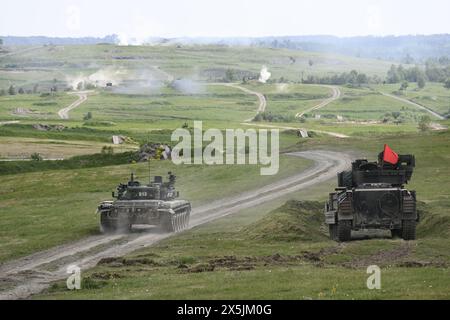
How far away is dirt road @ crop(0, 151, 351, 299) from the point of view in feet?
93.6

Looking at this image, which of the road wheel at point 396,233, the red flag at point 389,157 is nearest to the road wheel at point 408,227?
the road wheel at point 396,233

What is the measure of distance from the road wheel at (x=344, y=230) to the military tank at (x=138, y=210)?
11.1 meters

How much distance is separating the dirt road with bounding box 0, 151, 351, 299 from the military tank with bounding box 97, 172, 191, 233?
65cm

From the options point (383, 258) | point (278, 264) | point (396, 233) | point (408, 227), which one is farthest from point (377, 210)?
point (278, 264)

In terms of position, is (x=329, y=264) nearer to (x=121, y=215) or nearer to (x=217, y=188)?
(x=121, y=215)

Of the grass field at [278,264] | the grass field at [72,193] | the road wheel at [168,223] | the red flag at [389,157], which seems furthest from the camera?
the grass field at [72,193]

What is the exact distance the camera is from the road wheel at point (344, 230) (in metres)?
34.3

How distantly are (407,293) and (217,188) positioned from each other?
46415 millimetres

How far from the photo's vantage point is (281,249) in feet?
108

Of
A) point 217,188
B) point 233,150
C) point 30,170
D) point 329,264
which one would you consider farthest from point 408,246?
point 233,150

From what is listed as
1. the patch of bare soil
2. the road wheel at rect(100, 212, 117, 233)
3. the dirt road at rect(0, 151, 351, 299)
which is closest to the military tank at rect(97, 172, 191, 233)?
the road wheel at rect(100, 212, 117, 233)

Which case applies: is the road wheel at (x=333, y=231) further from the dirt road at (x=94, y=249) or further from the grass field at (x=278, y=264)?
the dirt road at (x=94, y=249)

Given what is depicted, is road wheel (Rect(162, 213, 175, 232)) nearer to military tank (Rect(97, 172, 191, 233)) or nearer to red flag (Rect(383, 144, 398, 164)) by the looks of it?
military tank (Rect(97, 172, 191, 233))

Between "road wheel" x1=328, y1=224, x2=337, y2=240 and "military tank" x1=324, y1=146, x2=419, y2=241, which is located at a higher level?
"military tank" x1=324, y1=146, x2=419, y2=241
